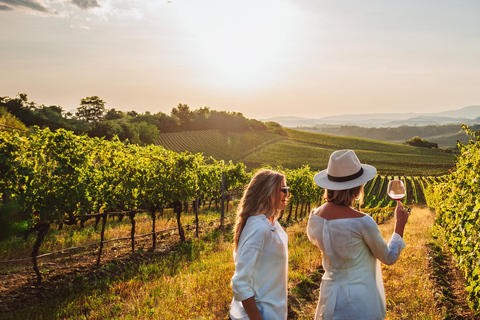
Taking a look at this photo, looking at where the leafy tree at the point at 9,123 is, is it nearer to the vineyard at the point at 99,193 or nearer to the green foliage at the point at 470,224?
the vineyard at the point at 99,193

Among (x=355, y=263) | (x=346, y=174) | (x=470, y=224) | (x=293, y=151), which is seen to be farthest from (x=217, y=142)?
(x=355, y=263)

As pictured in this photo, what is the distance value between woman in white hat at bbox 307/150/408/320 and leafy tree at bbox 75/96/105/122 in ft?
280

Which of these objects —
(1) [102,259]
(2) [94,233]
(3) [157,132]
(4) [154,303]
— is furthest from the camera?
(3) [157,132]

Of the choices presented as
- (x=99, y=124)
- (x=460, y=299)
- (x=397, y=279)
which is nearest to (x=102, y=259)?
(x=397, y=279)

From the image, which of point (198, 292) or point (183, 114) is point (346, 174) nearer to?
point (198, 292)

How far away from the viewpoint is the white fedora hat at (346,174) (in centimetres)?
262

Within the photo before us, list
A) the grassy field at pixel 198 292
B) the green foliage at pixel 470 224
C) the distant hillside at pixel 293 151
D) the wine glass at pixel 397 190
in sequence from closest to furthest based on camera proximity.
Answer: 1. the wine glass at pixel 397 190
2. the green foliage at pixel 470 224
3. the grassy field at pixel 198 292
4. the distant hillside at pixel 293 151

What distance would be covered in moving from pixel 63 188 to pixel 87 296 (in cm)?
316

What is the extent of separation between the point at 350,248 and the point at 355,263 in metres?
0.14

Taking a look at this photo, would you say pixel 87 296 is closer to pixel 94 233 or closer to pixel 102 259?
pixel 102 259

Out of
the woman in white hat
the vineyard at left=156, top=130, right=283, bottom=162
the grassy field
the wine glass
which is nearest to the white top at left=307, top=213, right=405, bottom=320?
the woman in white hat

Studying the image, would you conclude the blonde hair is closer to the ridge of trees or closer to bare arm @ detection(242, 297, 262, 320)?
bare arm @ detection(242, 297, 262, 320)

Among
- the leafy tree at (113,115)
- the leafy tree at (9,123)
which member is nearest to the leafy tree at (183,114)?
the leafy tree at (113,115)

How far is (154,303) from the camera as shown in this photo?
6.15 m
